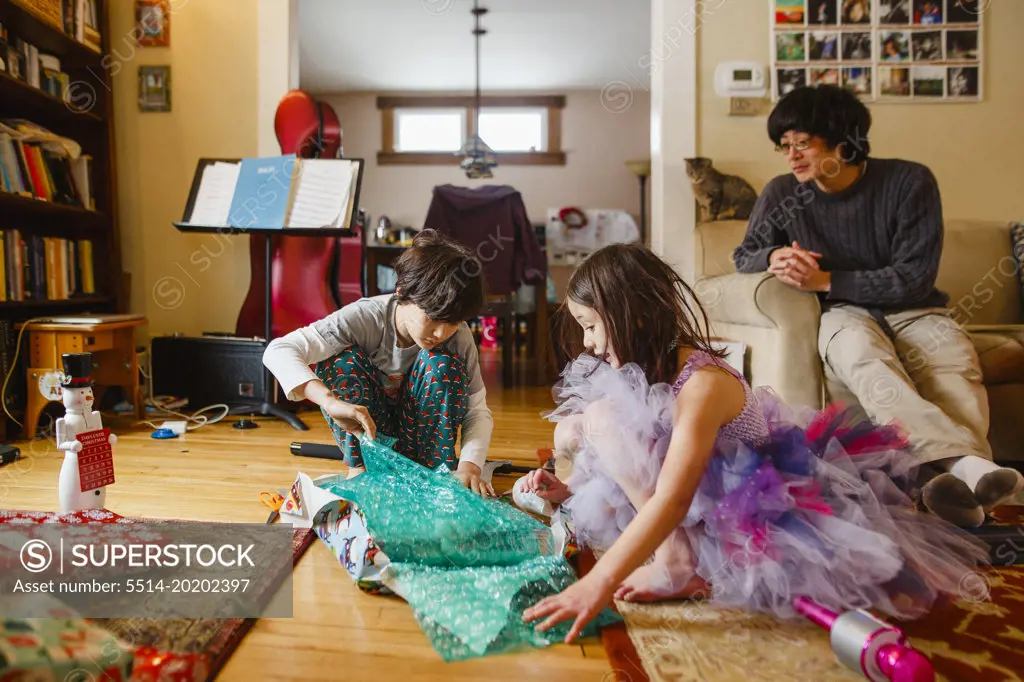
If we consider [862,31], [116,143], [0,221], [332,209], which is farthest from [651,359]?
[116,143]

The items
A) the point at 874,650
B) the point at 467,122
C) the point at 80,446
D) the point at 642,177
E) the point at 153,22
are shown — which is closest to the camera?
the point at 874,650

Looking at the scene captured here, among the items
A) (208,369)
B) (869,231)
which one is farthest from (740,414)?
(208,369)

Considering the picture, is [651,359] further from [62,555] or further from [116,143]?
[116,143]

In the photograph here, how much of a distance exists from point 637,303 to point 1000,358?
136 centimetres

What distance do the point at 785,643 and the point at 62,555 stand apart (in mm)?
1032

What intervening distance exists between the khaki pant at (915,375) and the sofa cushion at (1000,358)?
0.52 feet

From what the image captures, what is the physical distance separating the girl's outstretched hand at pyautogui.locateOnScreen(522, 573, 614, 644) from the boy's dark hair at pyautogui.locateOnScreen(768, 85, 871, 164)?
4.79ft

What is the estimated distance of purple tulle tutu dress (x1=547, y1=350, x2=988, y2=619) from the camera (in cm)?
94

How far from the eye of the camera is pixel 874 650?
2.57 feet

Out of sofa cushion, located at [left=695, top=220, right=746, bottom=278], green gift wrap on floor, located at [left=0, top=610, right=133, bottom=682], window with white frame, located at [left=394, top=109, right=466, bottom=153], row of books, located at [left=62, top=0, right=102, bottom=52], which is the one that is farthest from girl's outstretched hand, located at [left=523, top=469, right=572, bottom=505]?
window with white frame, located at [left=394, top=109, right=466, bottom=153]

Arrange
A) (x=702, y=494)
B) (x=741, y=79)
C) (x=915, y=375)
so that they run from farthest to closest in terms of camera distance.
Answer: (x=741, y=79) < (x=915, y=375) < (x=702, y=494)

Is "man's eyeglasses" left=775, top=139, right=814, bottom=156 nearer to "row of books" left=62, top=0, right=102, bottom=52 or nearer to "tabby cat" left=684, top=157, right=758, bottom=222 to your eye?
"tabby cat" left=684, top=157, right=758, bottom=222

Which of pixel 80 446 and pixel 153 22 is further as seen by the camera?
pixel 153 22

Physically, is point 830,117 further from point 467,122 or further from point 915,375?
point 467,122
